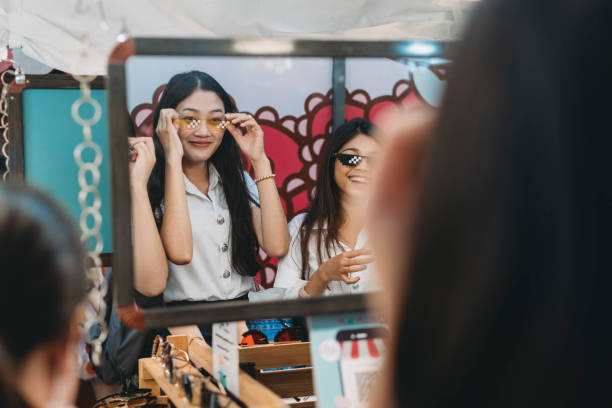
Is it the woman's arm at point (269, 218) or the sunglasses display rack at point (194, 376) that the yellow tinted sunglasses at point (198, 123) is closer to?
the woman's arm at point (269, 218)

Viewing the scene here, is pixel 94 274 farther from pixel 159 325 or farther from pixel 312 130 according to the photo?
pixel 312 130

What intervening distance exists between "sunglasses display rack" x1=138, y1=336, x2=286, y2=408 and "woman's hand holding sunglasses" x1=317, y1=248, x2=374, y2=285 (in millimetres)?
267

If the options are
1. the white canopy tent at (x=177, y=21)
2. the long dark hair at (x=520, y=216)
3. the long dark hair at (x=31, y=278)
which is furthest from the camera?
the white canopy tent at (x=177, y=21)

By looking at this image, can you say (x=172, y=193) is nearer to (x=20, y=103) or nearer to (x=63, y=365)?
(x=20, y=103)

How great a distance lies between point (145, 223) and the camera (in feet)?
4.19

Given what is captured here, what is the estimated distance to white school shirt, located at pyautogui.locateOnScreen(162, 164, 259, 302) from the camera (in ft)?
4.43

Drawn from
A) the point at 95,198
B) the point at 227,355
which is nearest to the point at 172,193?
the point at 95,198

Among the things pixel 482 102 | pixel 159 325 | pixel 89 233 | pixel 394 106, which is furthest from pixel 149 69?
pixel 482 102

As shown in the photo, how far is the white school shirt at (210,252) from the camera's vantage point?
135cm

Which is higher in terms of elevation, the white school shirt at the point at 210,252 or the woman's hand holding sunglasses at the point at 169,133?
the woman's hand holding sunglasses at the point at 169,133

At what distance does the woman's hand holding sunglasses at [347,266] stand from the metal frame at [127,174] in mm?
225

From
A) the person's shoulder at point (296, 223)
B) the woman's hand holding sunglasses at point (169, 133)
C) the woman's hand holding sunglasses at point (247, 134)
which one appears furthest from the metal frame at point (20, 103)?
the person's shoulder at point (296, 223)

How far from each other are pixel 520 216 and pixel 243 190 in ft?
3.45

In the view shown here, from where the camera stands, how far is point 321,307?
3.20 ft
